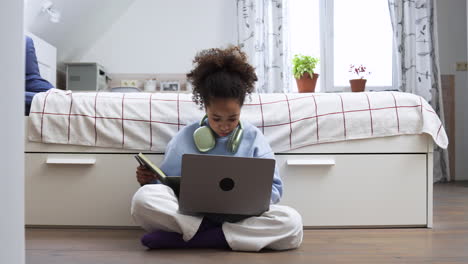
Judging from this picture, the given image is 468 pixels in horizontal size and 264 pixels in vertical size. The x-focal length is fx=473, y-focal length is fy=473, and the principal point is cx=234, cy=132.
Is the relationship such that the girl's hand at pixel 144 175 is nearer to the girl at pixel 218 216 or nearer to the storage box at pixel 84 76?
the girl at pixel 218 216

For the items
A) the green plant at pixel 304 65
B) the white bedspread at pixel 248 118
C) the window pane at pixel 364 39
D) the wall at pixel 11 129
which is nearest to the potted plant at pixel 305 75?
the green plant at pixel 304 65

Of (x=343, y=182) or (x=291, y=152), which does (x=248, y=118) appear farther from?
(x=343, y=182)

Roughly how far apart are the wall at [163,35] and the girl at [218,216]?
90.1 inches

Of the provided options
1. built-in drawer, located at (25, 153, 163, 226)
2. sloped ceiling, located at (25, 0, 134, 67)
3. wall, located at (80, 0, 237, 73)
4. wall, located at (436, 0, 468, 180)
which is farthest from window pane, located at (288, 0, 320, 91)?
built-in drawer, located at (25, 153, 163, 226)

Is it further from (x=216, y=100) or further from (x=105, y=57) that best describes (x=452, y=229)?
(x=105, y=57)

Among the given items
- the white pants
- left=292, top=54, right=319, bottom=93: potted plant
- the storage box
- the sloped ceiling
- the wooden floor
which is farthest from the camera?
the storage box

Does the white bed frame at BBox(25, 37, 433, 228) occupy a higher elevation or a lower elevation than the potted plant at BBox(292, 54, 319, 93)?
lower

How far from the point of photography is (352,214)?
1880 mm

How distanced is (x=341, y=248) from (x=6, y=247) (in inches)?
47.8

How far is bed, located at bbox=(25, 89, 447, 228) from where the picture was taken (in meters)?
1.84

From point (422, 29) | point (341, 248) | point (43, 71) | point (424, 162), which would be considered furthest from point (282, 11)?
point (341, 248)

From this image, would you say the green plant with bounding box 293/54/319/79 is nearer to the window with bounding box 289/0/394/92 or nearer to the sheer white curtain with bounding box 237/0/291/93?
the sheer white curtain with bounding box 237/0/291/93

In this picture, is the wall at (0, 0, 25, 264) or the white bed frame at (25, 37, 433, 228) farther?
the white bed frame at (25, 37, 433, 228)

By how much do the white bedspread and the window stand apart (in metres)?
2.21
